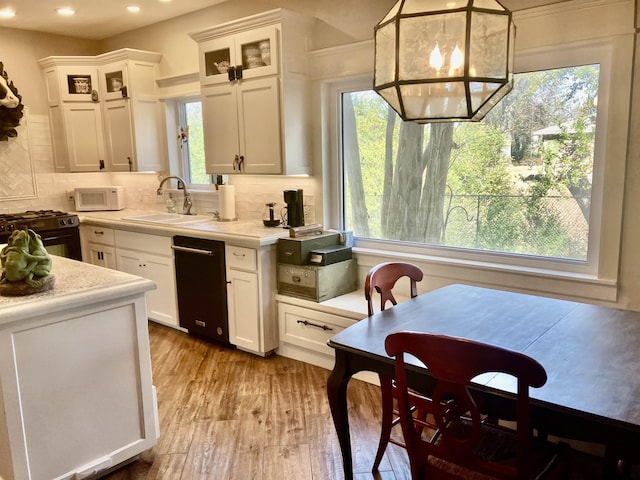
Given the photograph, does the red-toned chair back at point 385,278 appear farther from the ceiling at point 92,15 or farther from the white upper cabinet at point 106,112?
the white upper cabinet at point 106,112

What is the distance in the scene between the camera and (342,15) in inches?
133

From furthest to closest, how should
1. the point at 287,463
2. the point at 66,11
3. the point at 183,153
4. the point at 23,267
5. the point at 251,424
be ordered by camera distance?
1. the point at 183,153
2. the point at 66,11
3. the point at 251,424
4. the point at 287,463
5. the point at 23,267

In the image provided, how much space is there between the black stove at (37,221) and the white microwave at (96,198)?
0.36 metres

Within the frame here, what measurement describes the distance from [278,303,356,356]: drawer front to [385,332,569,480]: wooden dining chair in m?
1.48

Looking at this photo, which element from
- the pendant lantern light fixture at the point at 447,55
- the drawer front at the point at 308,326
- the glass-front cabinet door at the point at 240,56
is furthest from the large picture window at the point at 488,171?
the pendant lantern light fixture at the point at 447,55

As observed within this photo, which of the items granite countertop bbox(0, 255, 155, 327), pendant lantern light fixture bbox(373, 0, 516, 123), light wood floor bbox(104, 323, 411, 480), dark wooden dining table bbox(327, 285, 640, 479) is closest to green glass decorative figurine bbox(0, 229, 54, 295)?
granite countertop bbox(0, 255, 155, 327)

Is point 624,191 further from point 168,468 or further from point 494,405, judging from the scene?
point 168,468

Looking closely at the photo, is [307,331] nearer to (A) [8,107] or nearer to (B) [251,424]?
(B) [251,424]

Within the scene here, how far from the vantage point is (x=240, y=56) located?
3.59 m

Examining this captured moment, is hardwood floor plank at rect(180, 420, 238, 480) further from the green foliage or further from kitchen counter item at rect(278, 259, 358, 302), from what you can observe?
the green foliage

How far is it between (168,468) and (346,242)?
1861 millimetres

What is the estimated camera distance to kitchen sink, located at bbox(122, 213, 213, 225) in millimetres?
4080

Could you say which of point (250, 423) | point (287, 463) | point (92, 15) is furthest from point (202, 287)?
point (92, 15)

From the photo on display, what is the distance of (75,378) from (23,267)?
49 cm
